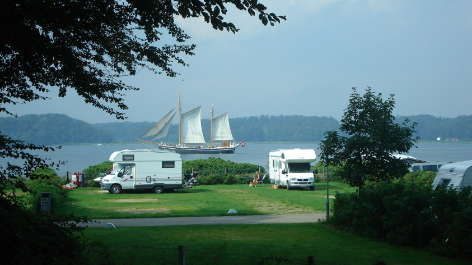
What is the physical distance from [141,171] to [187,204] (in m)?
6.05

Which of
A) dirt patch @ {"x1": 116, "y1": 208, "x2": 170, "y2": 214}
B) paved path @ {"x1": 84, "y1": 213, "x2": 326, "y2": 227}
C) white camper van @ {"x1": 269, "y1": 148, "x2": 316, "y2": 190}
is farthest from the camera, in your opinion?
white camper van @ {"x1": 269, "y1": 148, "x2": 316, "y2": 190}

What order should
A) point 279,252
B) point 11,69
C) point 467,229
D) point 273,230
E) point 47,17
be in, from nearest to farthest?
point 47,17 < point 11,69 < point 467,229 < point 279,252 < point 273,230

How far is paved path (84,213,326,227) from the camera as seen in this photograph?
14.1m

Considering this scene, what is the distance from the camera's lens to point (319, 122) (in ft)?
580

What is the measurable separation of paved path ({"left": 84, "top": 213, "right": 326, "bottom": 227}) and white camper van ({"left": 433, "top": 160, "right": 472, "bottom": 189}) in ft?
14.4

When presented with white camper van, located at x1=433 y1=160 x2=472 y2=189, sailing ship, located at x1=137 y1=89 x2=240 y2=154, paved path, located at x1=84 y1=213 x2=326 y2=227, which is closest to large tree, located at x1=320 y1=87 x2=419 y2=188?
white camper van, located at x1=433 y1=160 x2=472 y2=189

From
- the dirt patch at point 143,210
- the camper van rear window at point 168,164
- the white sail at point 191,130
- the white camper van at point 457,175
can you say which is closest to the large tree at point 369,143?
the white camper van at point 457,175

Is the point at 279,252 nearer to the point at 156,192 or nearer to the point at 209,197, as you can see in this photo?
the point at 209,197

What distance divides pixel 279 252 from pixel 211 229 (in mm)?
3847

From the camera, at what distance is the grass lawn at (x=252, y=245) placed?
27.0ft

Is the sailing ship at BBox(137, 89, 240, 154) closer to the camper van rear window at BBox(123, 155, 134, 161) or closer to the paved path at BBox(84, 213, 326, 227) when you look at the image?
the camper van rear window at BBox(123, 155, 134, 161)

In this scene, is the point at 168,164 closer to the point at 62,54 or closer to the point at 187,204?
the point at 187,204

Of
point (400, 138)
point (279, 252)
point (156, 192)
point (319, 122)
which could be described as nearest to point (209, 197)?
point (156, 192)

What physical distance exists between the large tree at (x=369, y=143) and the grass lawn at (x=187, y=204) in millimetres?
4423
